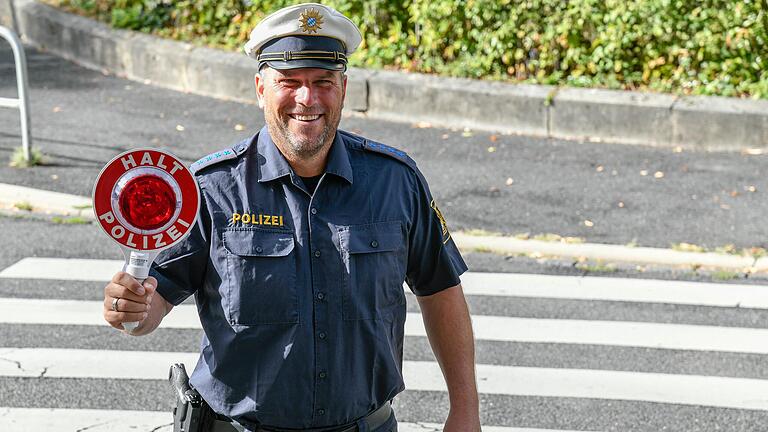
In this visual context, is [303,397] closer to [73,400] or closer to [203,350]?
[203,350]

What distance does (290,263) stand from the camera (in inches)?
131

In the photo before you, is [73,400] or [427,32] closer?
[73,400]

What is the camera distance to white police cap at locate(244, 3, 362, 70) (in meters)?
3.36

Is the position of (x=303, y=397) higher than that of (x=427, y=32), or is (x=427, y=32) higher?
(x=303, y=397)

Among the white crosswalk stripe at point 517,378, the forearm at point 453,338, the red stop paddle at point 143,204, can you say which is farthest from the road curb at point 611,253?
the red stop paddle at point 143,204

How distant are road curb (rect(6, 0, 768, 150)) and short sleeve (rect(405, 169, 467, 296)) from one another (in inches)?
294

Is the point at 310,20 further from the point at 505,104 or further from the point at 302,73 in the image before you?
the point at 505,104

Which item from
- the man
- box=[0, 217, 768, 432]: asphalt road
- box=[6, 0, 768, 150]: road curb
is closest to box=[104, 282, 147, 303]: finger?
the man

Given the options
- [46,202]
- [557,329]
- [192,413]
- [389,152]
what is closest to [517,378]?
[557,329]

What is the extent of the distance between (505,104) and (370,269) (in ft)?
26.4

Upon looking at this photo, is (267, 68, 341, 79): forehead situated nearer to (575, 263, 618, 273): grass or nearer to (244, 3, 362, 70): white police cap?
(244, 3, 362, 70): white police cap

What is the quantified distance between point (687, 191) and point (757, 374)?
3147 mm

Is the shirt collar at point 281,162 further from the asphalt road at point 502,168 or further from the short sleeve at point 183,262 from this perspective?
the asphalt road at point 502,168

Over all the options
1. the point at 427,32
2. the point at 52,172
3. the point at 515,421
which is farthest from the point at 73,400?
the point at 427,32
